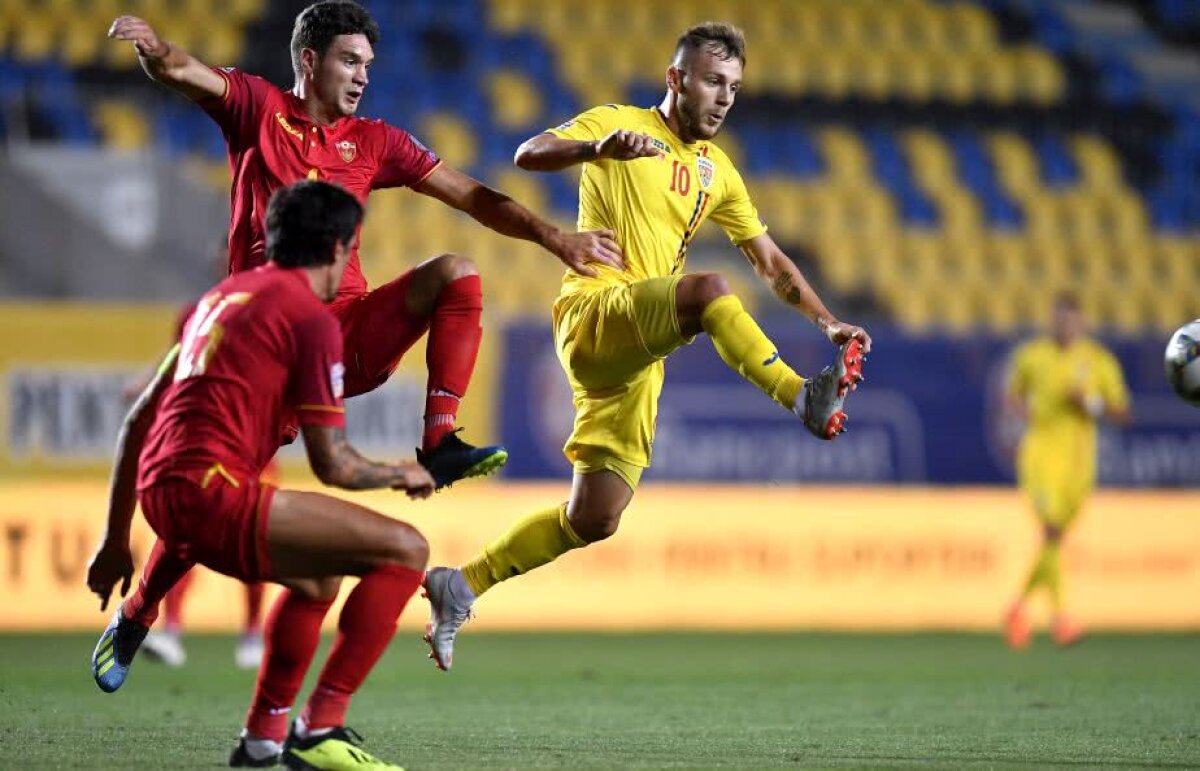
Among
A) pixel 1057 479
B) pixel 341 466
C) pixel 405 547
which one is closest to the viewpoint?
pixel 341 466

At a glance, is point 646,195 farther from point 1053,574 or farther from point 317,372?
point 1053,574

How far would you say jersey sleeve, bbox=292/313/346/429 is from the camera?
515 centimetres

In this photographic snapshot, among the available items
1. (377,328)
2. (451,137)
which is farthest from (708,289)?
(451,137)

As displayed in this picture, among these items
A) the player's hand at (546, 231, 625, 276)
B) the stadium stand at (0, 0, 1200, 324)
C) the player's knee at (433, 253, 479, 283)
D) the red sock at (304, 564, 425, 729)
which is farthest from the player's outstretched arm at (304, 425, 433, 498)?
the stadium stand at (0, 0, 1200, 324)

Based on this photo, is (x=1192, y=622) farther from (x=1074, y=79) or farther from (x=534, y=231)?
(x=534, y=231)

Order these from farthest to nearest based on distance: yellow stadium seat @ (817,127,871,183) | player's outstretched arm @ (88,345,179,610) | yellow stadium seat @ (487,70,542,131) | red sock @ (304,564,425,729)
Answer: yellow stadium seat @ (817,127,871,183), yellow stadium seat @ (487,70,542,131), player's outstretched arm @ (88,345,179,610), red sock @ (304,564,425,729)

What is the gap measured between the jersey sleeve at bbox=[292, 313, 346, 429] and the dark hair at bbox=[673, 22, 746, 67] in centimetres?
253

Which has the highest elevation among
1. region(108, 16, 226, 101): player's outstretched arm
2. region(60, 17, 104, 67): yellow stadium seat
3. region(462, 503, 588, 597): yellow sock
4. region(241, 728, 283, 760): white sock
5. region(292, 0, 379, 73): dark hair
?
region(60, 17, 104, 67): yellow stadium seat

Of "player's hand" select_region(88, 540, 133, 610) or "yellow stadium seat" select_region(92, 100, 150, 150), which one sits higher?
"yellow stadium seat" select_region(92, 100, 150, 150)

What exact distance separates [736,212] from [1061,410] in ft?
20.1

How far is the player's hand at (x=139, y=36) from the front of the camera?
223 inches

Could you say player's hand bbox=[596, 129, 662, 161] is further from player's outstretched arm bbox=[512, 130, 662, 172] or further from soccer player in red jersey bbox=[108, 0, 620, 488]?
soccer player in red jersey bbox=[108, 0, 620, 488]

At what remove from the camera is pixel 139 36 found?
5746mm

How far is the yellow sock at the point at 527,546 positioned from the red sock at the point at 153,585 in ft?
4.72
